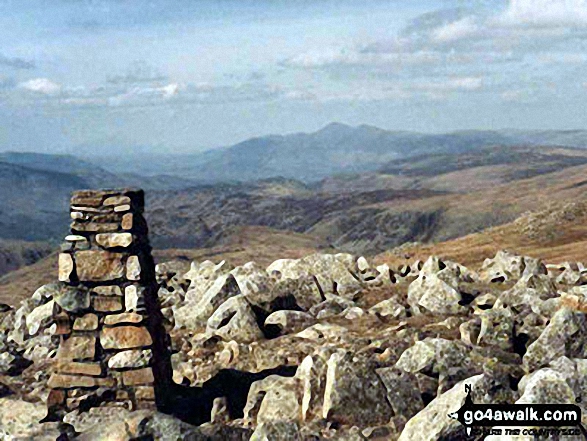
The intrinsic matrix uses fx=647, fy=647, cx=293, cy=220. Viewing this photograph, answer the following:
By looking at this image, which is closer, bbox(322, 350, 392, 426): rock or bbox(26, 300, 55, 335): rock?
bbox(322, 350, 392, 426): rock

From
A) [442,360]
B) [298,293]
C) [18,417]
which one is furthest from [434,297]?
[18,417]

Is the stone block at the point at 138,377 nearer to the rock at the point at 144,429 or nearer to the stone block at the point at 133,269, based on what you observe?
the stone block at the point at 133,269

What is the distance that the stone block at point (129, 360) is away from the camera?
16.2m

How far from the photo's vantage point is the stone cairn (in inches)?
641

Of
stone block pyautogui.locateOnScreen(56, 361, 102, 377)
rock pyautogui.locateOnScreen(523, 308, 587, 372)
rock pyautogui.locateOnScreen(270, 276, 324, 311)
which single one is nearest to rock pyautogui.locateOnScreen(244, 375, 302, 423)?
stone block pyautogui.locateOnScreen(56, 361, 102, 377)

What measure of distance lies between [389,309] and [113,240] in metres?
11.4

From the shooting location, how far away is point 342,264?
3088 centimetres

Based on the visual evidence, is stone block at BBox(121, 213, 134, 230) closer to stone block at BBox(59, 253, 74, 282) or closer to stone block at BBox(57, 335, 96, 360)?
stone block at BBox(59, 253, 74, 282)

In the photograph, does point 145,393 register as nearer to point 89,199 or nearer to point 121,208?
point 121,208

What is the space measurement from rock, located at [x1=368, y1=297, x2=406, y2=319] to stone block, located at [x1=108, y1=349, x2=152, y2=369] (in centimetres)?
980

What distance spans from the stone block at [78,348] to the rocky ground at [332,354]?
1.28m

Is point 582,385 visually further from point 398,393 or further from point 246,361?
point 246,361

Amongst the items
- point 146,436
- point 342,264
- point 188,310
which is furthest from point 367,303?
point 146,436

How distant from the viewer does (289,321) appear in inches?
898
